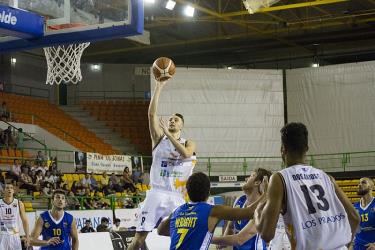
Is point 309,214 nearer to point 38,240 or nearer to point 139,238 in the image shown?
point 139,238

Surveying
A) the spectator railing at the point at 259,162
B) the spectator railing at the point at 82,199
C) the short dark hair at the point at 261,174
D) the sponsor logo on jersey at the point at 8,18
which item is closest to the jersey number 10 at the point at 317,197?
the short dark hair at the point at 261,174

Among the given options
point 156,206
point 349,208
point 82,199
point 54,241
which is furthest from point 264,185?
point 82,199

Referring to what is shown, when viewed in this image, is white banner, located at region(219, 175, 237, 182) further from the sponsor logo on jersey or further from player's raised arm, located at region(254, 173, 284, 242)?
player's raised arm, located at region(254, 173, 284, 242)

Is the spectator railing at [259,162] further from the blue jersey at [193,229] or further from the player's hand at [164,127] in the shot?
the blue jersey at [193,229]

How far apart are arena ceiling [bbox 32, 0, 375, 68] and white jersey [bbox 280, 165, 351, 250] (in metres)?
19.5

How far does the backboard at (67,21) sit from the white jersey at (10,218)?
522cm

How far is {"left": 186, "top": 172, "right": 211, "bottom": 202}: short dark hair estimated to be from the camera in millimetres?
5246

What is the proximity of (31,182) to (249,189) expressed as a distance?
39.7 feet

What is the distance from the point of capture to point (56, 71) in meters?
9.59

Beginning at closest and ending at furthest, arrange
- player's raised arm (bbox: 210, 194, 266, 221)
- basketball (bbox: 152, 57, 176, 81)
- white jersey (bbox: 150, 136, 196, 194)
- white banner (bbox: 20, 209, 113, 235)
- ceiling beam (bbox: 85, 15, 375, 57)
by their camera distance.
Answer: player's raised arm (bbox: 210, 194, 266, 221)
basketball (bbox: 152, 57, 176, 81)
white jersey (bbox: 150, 136, 196, 194)
white banner (bbox: 20, 209, 113, 235)
ceiling beam (bbox: 85, 15, 375, 57)

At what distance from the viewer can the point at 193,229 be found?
5.21 metres

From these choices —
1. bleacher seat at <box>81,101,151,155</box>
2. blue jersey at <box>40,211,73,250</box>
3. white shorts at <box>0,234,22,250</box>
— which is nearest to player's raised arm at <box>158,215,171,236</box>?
blue jersey at <box>40,211,73,250</box>

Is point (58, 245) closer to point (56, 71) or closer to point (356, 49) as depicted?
point (56, 71)

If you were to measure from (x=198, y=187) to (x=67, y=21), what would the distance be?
12.8 ft
